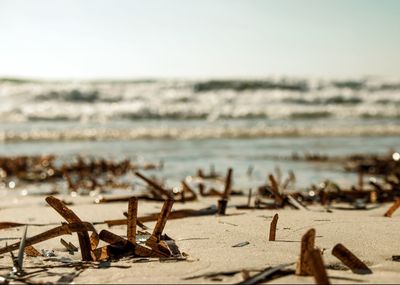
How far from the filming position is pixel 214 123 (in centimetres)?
1845

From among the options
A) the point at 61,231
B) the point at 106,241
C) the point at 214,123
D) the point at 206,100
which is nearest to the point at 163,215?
the point at 106,241

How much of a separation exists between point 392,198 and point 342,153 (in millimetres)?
5558

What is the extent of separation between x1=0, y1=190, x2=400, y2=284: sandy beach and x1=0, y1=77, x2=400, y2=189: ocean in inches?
97.7

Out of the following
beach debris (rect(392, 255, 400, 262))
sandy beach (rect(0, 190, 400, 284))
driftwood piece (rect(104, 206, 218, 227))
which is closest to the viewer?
sandy beach (rect(0, 190, 400, 284))

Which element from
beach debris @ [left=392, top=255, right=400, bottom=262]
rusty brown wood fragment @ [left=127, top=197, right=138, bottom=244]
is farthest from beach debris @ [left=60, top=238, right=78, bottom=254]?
beach debris @ [left=392, top=255, right=400, bottom=262]

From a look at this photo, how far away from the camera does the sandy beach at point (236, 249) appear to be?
4.91 feet

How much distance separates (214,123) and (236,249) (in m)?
16.7

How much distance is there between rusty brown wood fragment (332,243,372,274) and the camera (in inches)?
60.2

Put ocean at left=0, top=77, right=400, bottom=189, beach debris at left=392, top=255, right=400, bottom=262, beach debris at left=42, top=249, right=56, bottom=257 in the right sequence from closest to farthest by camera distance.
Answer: beach debris at left=392, top=255, right=400, bottom=262 → beach debris at left=42, top=249, right=56, bottom=257 → ocean at left=0, top=77, right=400, bottom=189

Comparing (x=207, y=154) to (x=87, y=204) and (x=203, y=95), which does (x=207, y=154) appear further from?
(x=203, y=95)

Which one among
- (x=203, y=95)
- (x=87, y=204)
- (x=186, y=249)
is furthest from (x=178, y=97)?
(x=186, y=249)

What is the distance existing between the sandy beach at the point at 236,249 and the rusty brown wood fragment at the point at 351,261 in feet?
0.08

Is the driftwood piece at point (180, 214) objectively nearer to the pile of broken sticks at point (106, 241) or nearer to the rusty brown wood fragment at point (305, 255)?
the pile of broken sticks at point (106, 241)

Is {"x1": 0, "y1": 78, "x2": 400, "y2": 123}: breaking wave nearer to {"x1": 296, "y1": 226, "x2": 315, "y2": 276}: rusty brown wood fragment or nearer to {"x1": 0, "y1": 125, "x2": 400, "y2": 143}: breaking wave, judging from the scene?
{"x1": 0, "y1": 125, "x2": 400, "y2": 143}: breaking wave
